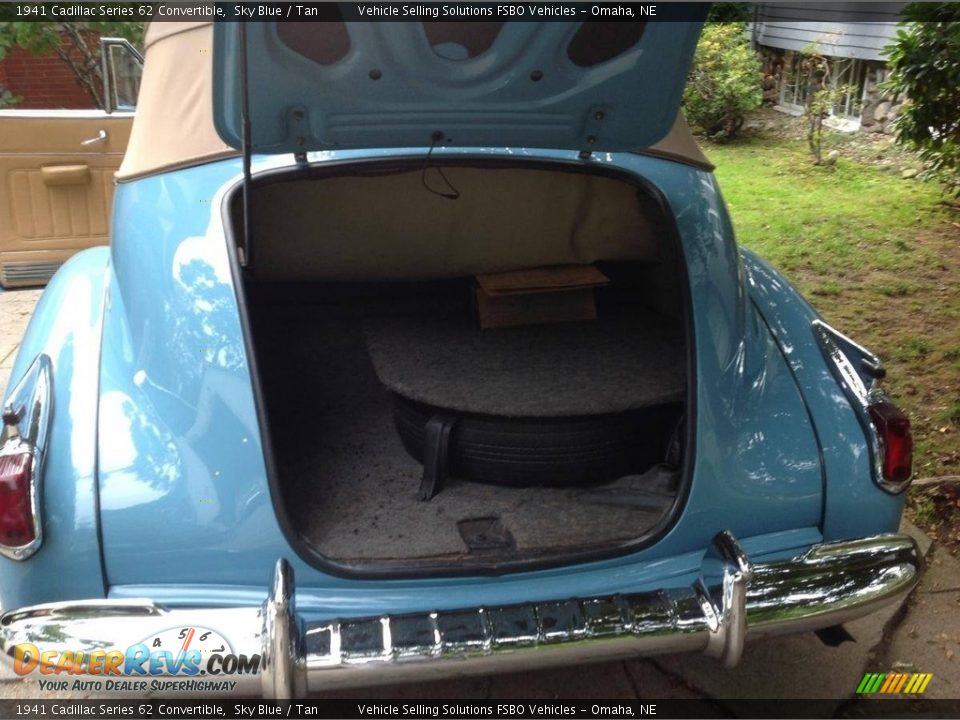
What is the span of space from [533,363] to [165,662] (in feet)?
5.18

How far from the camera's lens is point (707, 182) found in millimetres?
2977

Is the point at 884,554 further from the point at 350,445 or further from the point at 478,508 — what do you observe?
the point at 350,445

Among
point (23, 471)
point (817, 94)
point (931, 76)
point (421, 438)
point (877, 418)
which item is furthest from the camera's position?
point (817, 94)

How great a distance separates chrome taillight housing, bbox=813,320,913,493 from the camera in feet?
7.74

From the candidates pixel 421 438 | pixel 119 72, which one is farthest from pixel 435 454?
pixel 119 72

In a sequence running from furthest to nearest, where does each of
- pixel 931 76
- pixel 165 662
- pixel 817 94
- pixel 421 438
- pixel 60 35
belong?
1. pixel 817 94
2. pixel 60 35
3. pixel 931 76
4. pixel 421 438
5. pixel 165 662

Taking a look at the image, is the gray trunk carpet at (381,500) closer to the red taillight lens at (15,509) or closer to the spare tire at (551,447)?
the spare tire at (551,447)

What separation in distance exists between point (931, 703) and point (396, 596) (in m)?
1.64

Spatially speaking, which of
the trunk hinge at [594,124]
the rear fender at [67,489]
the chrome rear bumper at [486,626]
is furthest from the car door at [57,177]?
the chrome rear bumper at [486,626]

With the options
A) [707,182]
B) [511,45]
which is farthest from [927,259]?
[511,45]

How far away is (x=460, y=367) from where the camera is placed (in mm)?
3002

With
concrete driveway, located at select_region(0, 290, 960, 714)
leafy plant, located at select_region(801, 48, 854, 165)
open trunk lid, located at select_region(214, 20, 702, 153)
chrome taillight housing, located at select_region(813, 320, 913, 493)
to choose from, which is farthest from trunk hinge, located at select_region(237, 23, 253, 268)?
leafy plant, located at select_region(801, 48, 854, 165)

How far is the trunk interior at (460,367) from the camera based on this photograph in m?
2.51

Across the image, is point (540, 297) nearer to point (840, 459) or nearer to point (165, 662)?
point (840, 459)
